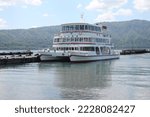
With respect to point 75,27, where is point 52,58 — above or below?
below

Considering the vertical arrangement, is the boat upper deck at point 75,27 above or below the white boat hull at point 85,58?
above

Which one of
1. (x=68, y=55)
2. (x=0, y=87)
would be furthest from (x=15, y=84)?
(x=68, y=55)

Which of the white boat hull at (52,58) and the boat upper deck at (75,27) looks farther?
the boat upper deck at (75,27)

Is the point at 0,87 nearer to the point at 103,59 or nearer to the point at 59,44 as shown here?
the point at 59,44

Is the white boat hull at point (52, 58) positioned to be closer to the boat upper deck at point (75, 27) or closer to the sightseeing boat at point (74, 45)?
the sightseeing boat at point (74, 45)

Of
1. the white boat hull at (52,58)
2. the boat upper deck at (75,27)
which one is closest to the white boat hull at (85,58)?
the white boat hull at (52,58)

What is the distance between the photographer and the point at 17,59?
63.0m

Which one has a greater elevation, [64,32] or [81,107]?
[64,32]

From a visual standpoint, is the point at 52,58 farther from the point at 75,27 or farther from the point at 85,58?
the point at 75,27

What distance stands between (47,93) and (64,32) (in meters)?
38.8

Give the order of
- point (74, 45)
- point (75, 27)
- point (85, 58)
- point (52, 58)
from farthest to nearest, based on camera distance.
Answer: point (75, 27), point (52, 58), point (74, 45), point (85, 58)

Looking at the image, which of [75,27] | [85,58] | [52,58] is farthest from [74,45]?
[52,58]

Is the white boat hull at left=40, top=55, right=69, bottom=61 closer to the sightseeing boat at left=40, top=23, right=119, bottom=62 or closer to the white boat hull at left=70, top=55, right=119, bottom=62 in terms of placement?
the sightseeing boat at left=40, top=23, right=119, bottom=62

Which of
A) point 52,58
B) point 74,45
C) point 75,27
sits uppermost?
point 75,27
